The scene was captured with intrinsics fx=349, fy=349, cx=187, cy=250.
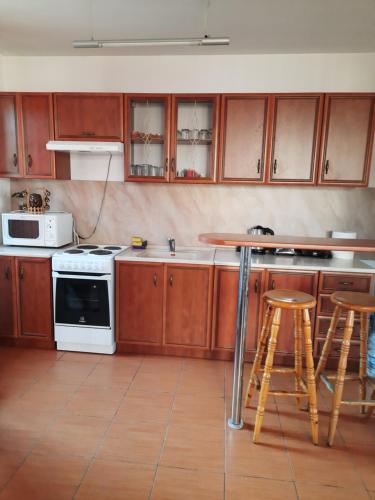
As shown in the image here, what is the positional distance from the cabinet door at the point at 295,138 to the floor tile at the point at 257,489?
2.22 m

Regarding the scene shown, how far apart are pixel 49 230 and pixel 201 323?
1602mm

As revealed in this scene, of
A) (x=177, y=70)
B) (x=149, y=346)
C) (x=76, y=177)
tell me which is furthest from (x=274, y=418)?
(x=177, y=70)

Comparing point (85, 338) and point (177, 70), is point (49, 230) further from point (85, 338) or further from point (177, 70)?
point (177, 70)

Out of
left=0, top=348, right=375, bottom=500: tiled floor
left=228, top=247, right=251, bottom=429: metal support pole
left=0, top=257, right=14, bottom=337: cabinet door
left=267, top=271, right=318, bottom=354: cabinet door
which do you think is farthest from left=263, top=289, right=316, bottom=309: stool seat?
left=0, top=257, right=14, bottom=337: cabinet door

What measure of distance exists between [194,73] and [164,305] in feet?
7.07

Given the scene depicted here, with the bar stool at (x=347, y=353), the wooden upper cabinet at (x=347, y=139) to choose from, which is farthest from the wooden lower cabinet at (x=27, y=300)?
the wooden upper cabinet at (x=347, y=139)

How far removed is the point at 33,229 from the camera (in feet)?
10.5

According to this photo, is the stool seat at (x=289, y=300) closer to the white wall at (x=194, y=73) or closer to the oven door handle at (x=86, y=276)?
the oven door handle at (x=86, y=276)

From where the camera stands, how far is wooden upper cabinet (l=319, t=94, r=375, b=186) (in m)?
2.89

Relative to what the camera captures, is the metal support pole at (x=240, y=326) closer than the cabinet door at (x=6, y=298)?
Yes

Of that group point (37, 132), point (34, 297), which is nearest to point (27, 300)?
point (34, 297)

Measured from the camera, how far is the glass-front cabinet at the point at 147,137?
308cm

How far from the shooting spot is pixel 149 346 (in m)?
3.12

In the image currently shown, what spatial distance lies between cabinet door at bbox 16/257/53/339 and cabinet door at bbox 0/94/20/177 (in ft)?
2.84
